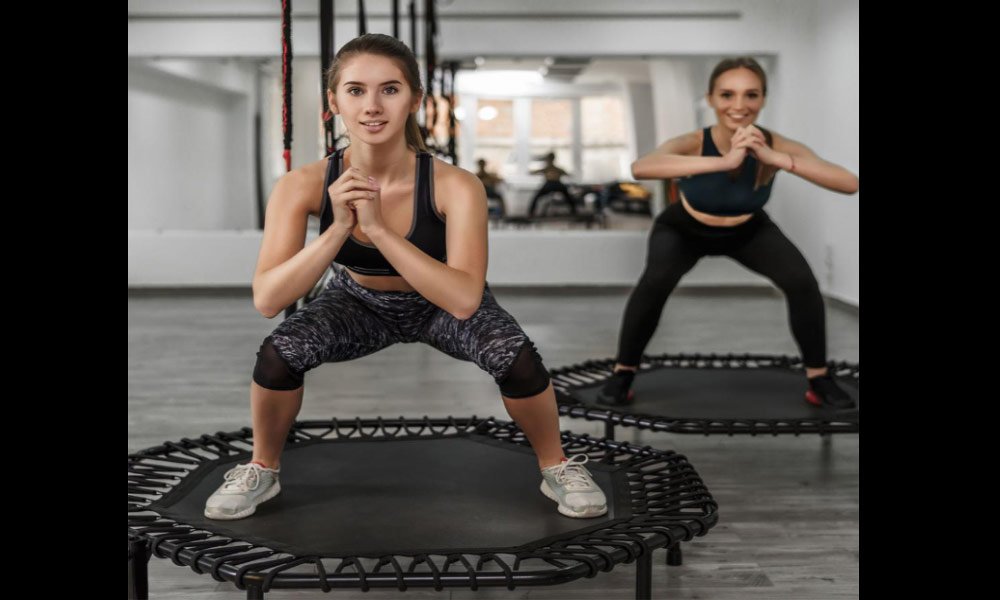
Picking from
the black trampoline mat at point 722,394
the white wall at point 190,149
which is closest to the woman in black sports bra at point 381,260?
the black trampoline mat at point 722,394

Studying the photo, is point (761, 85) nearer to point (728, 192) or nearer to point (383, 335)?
point (728, 192)

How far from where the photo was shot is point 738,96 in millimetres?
3012

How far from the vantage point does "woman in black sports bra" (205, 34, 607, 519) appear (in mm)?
1903

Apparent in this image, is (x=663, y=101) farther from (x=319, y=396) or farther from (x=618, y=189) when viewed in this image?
(x=319, y=396)

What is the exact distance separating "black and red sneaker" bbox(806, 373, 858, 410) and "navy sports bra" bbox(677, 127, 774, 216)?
0.55m

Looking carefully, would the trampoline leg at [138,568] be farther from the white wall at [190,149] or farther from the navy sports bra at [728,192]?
the white wall at [190,149]

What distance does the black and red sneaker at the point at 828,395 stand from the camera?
3.00 meters

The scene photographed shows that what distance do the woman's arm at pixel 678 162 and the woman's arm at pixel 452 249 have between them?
1.01m

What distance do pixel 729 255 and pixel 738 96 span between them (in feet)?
1.56

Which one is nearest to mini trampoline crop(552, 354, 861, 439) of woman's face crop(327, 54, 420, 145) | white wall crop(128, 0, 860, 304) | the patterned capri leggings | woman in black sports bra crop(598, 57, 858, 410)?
woman in black sports bra crop(598, 57, 858, 410)

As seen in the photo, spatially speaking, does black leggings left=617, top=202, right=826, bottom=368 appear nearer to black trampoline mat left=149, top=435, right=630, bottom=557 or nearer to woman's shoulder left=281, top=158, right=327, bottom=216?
black trampoline mat left=149, top=435, right=630, bottom=557
